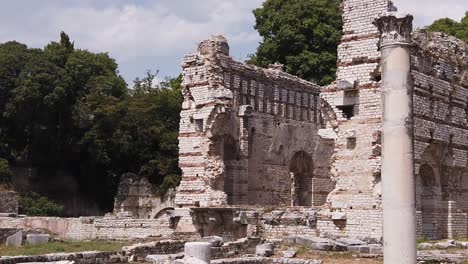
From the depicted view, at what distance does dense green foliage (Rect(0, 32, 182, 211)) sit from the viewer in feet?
142

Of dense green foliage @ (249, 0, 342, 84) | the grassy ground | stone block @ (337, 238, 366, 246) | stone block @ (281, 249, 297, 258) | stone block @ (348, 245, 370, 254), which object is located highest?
dense green foliage @ (249, 0, 342, 84)

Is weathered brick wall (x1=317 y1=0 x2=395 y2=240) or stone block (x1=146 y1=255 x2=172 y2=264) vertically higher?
weathered brick wall (x1=317 y1=0 x2=395 y2=240)

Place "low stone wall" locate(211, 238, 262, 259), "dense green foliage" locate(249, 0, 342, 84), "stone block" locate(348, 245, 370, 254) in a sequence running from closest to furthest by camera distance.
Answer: "stone block" locate(348, 245, 370, 254)
"low stone wall" locate(211, 238, 262, 259)
"dense green foliage" locate(249, 0, 342, 84)

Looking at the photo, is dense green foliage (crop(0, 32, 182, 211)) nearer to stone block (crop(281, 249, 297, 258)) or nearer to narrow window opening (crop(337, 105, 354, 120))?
narrow window opening (crop(337, 105, 354, 120))

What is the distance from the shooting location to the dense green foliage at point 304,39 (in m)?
43.4

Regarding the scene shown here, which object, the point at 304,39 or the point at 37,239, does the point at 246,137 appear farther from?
the point at 304,39

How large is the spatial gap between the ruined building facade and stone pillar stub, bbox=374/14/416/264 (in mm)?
9608

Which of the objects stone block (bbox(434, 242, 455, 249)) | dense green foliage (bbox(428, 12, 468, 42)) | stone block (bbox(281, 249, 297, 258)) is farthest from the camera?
dense green foliage (bbox(428, 12, 468, 42))

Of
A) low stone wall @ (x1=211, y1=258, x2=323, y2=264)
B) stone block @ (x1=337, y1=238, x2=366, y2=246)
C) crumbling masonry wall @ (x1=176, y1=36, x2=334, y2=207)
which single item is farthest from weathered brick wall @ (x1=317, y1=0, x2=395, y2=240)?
crumbling masonry wall @ (x1=176, y1=36, x2=334, y2=207)

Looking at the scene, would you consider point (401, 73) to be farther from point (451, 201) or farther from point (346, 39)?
point (451, 201)

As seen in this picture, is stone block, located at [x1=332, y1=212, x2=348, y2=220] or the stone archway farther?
the stone archway

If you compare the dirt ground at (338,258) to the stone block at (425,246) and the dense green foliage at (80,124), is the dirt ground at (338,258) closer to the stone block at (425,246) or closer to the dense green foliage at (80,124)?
the stone block at (425,246)

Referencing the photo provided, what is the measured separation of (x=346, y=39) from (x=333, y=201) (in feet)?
16.6

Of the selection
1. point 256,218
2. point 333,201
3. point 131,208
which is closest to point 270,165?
point 256,218
